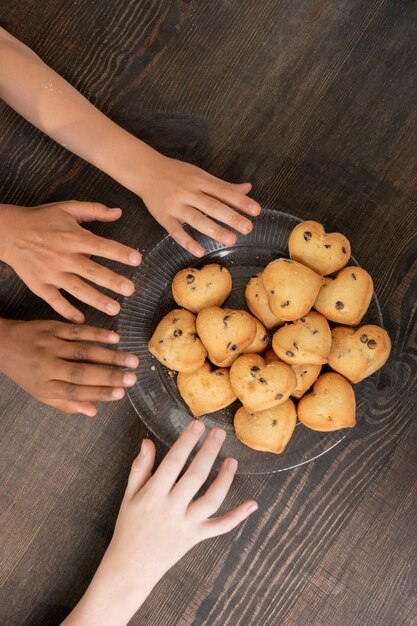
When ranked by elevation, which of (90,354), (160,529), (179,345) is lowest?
→ (160,529)

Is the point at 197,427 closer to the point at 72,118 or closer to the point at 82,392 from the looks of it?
the point at 82,392

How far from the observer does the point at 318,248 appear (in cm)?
80

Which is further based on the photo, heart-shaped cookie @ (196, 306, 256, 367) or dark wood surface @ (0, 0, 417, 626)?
dark wood surface @ (0, 0, 417, 626)

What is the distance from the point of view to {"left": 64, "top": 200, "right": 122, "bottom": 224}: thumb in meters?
0.87

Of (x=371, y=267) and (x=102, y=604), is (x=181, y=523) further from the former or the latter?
(x=371, y=267)

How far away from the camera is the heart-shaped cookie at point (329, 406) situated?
2.64 feet

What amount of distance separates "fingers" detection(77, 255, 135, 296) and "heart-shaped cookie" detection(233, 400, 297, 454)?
233 mm

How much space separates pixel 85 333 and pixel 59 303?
56mm

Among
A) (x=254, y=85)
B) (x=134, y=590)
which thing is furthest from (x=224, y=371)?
(x=254, y=85)

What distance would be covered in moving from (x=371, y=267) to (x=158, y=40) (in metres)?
0.48

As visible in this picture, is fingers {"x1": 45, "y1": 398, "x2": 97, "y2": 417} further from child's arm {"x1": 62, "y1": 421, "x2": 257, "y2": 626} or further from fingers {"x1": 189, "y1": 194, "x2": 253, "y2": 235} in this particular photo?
fingers {"x1": 189, "y1": 194, "x2": 253, "y2": 235}

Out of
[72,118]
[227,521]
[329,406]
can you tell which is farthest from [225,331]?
[72,118]

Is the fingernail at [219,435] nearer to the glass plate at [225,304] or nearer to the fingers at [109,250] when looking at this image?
the glass plate at [225,304]

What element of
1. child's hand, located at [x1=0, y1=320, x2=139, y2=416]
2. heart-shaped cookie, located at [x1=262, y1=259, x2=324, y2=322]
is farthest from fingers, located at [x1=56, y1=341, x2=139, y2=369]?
heart-shaped cookie, located at [x1=262, y1=259, x2=324, y2=322]
